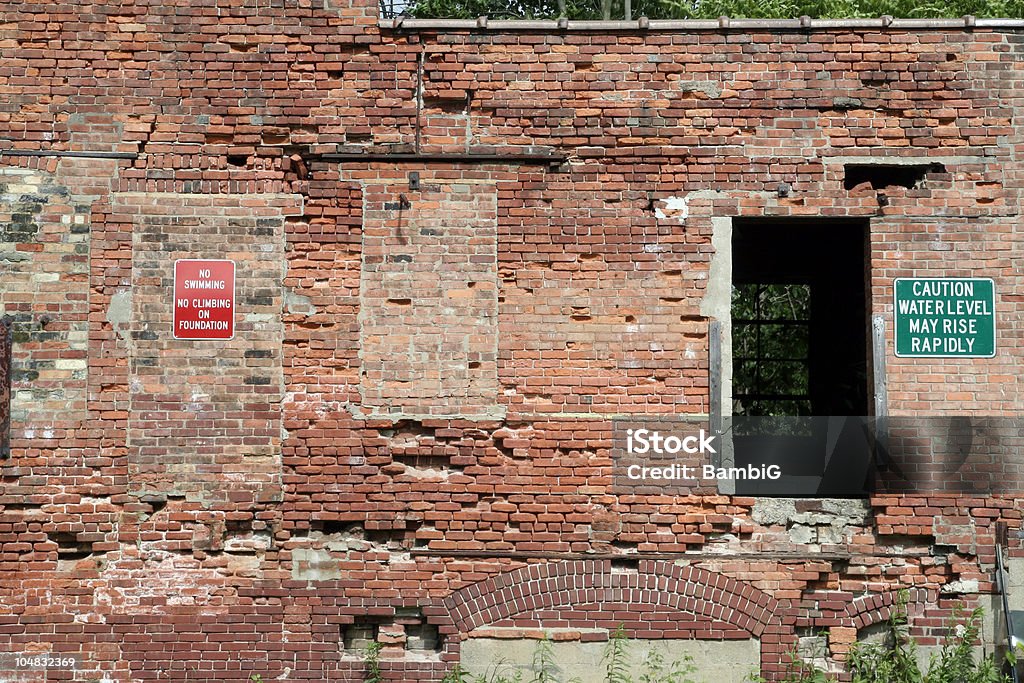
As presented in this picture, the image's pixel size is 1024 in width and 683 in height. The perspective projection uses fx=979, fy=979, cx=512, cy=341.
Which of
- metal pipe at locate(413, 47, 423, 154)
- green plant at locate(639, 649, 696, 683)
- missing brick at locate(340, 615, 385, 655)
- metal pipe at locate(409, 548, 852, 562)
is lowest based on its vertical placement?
green plant at locate(639, 649, 696, 683)

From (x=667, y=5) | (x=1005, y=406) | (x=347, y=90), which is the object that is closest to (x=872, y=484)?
(x=1005, y=406)

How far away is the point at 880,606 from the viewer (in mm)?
7262

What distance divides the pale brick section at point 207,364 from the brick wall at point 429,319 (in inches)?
1.0

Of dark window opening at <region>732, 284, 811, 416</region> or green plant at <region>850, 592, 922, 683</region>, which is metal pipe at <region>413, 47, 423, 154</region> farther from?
dark window opening at <region>732, 284, 811, 416</region>

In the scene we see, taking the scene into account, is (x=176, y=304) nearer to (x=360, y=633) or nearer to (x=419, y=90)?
(x=419, y=90)

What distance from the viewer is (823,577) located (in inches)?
287

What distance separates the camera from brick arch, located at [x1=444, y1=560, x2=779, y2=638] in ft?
23.7

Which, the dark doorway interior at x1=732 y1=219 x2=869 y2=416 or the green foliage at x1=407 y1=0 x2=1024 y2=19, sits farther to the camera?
the green foliage at x1=407 y1=0 x2=1024 y2=19

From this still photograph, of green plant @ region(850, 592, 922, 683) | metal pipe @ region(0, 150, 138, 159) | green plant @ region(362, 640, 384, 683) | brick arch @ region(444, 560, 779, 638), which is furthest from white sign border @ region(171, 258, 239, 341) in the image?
green plant @ region(850, 592, 922, 683)

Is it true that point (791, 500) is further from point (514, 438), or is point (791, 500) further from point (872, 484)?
point (514, 438)

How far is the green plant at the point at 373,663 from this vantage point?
720 cm

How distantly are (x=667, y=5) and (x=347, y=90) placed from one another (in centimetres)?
991

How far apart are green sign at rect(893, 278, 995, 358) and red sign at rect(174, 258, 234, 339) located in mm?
5078

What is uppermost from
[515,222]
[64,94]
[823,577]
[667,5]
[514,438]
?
[667,5]
